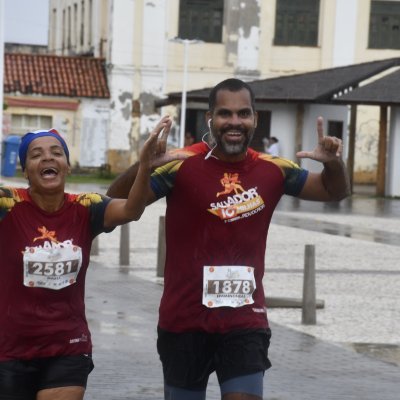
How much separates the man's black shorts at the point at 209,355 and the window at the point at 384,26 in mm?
50994

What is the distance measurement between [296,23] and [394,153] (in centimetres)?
1521

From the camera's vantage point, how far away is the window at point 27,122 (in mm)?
54250

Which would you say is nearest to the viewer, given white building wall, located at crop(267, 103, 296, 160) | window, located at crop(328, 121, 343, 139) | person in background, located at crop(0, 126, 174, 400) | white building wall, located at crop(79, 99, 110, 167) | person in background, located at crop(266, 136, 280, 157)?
person in background, located at crop(0, 126, 174, 400)

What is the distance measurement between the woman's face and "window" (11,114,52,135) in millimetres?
48411

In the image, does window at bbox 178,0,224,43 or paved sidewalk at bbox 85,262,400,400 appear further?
window at bbox 178,0,224,43

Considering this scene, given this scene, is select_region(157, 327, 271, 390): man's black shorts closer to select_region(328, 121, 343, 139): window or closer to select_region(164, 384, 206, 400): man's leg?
select_region(164, 384, 206, 400): man's leg

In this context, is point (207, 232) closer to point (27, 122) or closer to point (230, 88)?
point (230, 88)

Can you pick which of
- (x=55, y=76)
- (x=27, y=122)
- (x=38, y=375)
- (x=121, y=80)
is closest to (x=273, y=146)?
(x=121, y=80)

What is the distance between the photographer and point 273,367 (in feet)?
35.2

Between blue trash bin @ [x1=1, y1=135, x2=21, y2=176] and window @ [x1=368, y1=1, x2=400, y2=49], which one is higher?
window @ [x1=368, y1=1, x2=400, y2=49]

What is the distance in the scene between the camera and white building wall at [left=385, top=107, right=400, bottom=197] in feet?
139

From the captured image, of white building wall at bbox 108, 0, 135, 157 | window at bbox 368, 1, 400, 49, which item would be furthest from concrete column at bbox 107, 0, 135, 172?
window at bbox 368, 1, 400, 49

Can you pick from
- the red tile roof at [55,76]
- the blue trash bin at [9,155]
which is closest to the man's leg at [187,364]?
the blue trash bin at [9,155]

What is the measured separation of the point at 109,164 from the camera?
54500 mm
